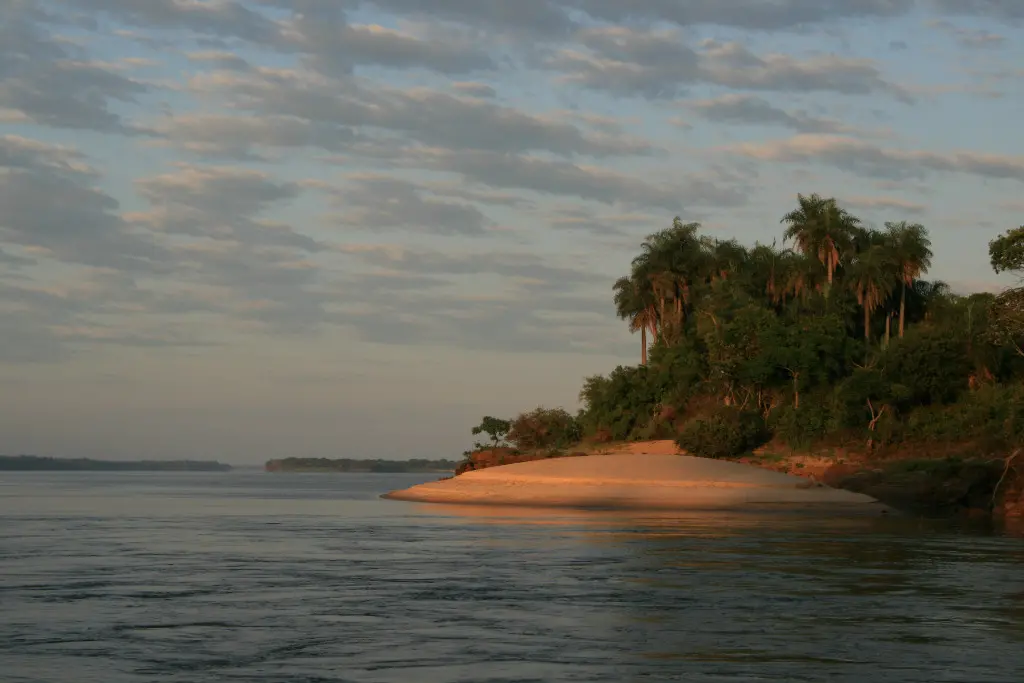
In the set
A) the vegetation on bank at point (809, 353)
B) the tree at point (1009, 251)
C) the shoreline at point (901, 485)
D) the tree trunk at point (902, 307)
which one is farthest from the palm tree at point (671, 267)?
the tree at point (1009, 251)

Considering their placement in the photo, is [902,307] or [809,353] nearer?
[809,353]

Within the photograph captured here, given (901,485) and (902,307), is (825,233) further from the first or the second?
(901,485)

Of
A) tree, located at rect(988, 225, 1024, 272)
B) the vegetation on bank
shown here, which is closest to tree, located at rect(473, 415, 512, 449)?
the vegetation on bank

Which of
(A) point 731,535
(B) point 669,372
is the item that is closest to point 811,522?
(A) point 731,535

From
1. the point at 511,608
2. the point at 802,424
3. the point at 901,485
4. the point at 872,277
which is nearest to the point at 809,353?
the point at 802,424

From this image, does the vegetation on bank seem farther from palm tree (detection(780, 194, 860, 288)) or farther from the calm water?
the calm water

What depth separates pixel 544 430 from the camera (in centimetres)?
12206

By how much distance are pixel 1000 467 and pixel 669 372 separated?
153 ft

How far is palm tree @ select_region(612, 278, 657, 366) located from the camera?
5138 inches

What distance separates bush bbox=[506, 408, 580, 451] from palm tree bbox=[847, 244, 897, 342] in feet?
94.3

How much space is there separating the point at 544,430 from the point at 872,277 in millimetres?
34039

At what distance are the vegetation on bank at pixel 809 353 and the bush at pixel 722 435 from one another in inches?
4.9

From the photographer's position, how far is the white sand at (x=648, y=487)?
221 ft

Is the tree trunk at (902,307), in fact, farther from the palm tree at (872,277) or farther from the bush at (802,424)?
the bush at (802,424)
